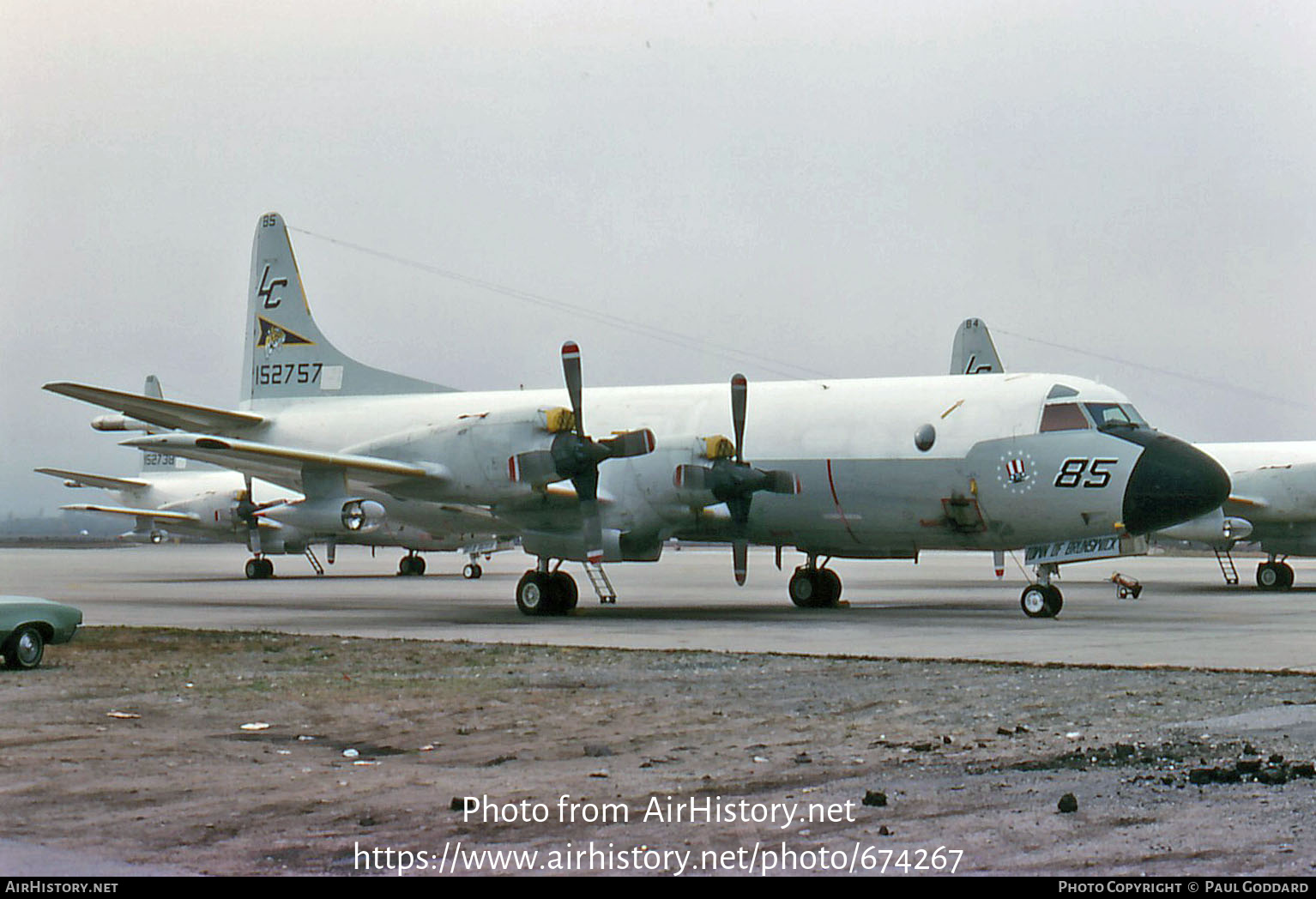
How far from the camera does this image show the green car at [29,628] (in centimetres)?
1370

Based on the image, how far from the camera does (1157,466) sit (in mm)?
20547

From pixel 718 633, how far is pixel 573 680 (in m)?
6.17

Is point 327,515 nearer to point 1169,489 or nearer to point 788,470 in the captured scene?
point 788,470

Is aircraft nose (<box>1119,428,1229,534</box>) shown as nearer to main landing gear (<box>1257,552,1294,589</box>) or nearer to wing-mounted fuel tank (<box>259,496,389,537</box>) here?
wing-mounted fuel tank (<box>259,496,389,537</box>)

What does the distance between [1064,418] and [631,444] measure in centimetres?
682

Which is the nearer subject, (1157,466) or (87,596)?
(1157,466)

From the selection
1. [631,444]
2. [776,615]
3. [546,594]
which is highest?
[631,444]

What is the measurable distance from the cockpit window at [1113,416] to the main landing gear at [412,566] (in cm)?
2827

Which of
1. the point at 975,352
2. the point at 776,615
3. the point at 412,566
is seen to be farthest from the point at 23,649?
the point at 412,566

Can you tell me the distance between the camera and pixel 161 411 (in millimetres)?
24750

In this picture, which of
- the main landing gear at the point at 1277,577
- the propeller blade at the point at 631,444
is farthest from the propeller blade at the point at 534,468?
the main landing gear at the point at 1277,577

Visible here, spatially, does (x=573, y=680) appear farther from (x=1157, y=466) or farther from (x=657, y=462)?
(x=1157, y=466)

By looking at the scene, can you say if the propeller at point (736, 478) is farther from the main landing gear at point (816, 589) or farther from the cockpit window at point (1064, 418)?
the cockpit window at point (1064, 418)
